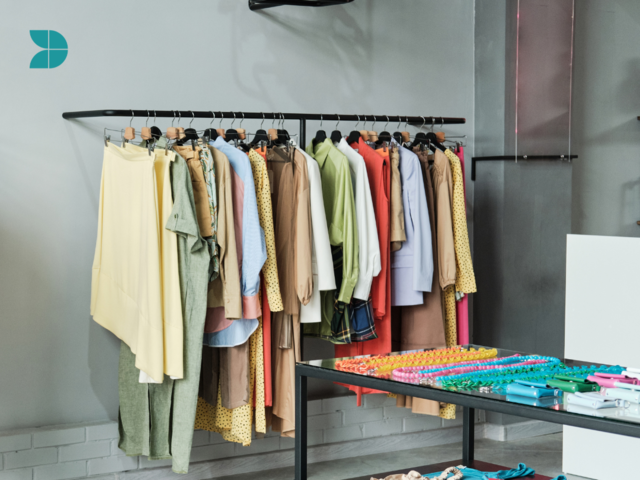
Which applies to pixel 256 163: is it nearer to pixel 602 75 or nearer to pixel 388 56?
pixel 388 56

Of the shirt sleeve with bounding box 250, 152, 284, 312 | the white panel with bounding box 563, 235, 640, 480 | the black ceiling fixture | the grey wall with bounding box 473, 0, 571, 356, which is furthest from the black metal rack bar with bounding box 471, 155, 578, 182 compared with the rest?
the white panel with bounding box 563, 235, 640, 480

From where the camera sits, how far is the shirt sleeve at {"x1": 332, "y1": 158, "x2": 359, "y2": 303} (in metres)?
3.22

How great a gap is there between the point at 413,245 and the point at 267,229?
0.76 m

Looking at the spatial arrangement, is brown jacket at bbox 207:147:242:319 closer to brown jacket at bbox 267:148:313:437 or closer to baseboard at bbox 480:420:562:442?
brown jacket at bbox 267:148:313:437

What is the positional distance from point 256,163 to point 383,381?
158 cm

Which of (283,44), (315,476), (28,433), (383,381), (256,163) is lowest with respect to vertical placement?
(315,476)

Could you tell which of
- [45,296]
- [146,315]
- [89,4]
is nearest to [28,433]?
[45,296]

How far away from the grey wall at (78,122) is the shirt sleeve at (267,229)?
2.39 feet

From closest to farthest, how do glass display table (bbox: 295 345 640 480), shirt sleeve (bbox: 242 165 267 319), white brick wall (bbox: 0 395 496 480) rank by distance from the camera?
glass display table (bbox: 295 345 640 480) < shirt sleeve (bbox: 242 165 267 319) < white brick wall (bbox: 0 395 496 480)

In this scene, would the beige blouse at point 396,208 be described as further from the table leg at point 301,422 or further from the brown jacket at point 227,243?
the table leg at point 301,422

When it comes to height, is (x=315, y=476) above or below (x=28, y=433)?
below

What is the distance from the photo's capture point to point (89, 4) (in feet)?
11.1

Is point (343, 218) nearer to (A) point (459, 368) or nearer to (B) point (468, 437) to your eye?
(B) point (468, 437)

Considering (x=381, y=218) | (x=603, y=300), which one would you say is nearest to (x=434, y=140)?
(x=381, y=218)
